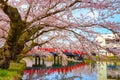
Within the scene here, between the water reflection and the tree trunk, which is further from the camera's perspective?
the water reflection

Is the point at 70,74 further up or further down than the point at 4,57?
further down

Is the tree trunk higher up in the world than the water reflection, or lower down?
higher up

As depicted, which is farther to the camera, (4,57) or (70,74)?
(70,74)

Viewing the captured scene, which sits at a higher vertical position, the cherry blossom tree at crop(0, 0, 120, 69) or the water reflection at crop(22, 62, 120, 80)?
the cherry blossom tree at crop(0, 0, 120, 69)

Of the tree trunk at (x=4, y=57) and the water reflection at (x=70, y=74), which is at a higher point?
the tree trunk at (x=4, y=57)

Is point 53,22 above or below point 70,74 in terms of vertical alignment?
above

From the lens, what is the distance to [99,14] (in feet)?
28.0

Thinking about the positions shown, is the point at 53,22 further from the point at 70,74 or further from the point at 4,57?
the point at 70,74

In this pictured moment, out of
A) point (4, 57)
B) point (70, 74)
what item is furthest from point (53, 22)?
point (70, 74)

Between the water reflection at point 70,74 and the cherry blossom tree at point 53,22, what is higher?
the cherry blossom tree at point 53,22

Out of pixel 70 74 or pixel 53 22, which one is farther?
pixel 70 74

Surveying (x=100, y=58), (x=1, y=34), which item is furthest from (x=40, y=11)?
(x=1, y=34)

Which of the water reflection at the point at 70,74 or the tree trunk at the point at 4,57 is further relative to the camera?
the water reflection at the point at 70,74

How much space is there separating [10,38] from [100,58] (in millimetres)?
3331
